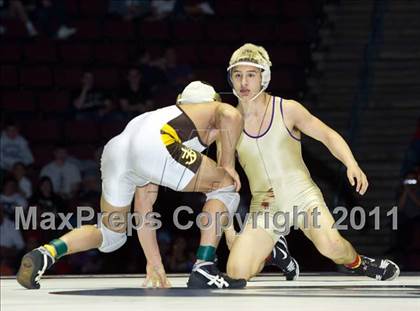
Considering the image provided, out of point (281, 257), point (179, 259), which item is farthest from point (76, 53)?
point (281, 257)

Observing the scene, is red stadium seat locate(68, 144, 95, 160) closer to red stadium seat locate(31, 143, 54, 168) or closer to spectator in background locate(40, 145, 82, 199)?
red stadium seat locate(31, 143, 54, 168)

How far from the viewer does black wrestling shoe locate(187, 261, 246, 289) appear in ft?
21.9

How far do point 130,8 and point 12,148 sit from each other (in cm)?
249

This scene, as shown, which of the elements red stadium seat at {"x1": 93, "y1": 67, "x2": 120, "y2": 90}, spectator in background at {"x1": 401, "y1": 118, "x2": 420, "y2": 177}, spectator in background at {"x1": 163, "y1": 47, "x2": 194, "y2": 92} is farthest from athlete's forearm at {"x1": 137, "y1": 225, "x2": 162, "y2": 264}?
red stadium seat at {"x1": 93, "y1": 67, "x2": 120, "y2": 90}

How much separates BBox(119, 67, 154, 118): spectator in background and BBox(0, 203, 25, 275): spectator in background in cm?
211

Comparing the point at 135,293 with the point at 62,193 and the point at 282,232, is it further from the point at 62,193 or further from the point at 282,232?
the point at 62,193

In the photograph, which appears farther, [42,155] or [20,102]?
[20,102]

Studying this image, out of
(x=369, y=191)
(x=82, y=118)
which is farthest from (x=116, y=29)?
(x=369, y=191)

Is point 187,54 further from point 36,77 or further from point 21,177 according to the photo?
point 21,177

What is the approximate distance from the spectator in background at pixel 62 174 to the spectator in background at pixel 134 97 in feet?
3.01

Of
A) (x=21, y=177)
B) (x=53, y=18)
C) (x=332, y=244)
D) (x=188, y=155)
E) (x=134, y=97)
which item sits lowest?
(x=332, y=244)

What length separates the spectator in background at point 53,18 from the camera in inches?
535

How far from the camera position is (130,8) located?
1386 cm

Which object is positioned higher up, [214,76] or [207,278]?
[214,76]
